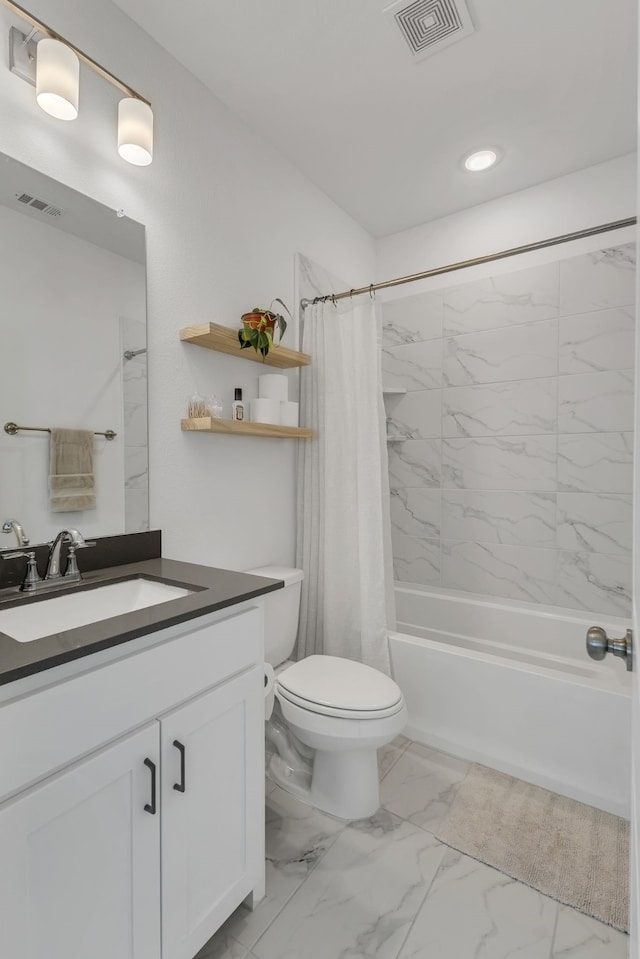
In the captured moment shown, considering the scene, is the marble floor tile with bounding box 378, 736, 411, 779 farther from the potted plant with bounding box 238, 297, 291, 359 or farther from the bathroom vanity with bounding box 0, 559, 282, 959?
the potted plant with bounding box 238, 297, 291, 359

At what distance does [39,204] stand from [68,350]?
385 millimetres

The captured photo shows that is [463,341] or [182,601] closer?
[182,601]

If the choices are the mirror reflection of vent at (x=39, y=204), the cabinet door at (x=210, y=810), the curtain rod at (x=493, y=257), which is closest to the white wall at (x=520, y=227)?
the curtain rod at (x=493, y=257)

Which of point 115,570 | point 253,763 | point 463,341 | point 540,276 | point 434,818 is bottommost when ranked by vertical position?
point 434,818

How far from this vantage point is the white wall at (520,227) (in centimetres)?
225

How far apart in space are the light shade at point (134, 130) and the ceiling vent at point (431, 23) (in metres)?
0.83

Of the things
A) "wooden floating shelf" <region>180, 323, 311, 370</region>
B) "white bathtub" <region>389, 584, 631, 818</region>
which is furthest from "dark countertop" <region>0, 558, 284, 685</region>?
"white bathtub" <region>389, 584, 631, 818</region>

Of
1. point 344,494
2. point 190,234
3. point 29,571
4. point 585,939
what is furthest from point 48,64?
point 585,939

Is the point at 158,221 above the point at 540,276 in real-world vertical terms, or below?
below

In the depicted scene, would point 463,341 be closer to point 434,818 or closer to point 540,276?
point 540,276

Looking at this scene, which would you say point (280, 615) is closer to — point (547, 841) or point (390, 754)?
point (390, 754)

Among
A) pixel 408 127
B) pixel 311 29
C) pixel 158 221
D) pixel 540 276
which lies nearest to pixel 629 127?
pixel 540 276

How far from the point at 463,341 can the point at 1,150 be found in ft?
7.15

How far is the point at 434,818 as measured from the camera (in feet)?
5.32
